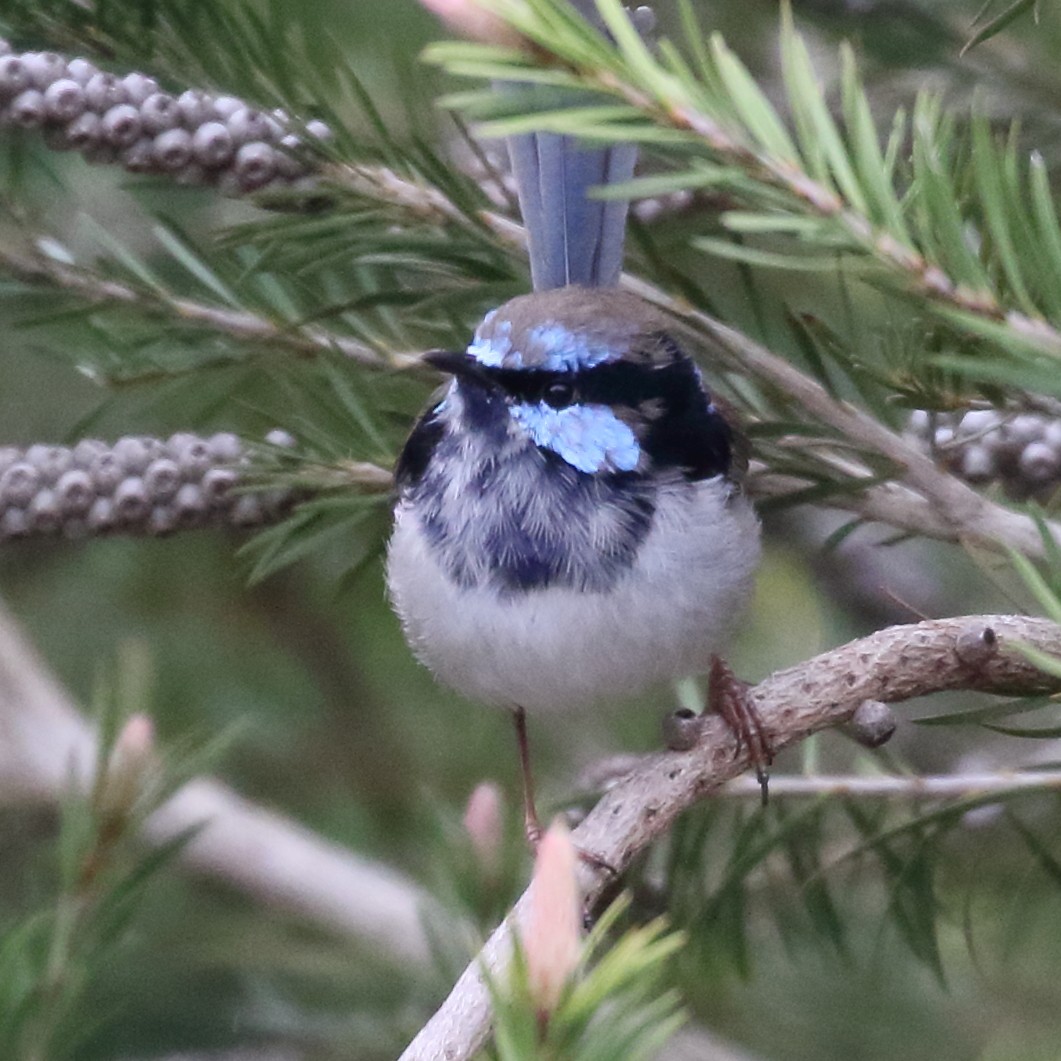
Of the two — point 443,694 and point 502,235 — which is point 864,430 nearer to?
point 502,235

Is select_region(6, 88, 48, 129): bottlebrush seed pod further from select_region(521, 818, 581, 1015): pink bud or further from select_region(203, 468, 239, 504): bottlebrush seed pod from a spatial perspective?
select_region(521, 818, 581, 1015): pink bud

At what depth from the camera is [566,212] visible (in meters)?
1.38

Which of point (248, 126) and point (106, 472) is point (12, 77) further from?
point (106, 472)

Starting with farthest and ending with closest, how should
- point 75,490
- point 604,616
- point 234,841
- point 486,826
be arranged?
1. point 234,841
2. point 604,616
3. point 75,490
4. point 486,826

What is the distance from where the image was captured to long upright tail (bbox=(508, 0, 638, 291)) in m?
1.37

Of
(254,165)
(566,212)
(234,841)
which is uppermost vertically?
(254,165)

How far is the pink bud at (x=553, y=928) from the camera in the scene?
26.5 inches

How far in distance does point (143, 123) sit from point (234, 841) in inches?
44.8

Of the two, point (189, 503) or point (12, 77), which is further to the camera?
point (189, 503)

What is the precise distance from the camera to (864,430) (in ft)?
4.18

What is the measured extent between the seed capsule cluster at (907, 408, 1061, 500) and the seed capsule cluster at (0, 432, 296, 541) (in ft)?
2.04

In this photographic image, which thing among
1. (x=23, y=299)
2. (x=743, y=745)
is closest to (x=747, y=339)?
(x=743, y=745)

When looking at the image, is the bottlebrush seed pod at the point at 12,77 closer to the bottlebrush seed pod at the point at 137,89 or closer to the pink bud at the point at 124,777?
the bottlebrush seed pod at the point at 137,89

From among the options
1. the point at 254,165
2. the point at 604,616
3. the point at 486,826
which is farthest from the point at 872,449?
the point at 254,165
